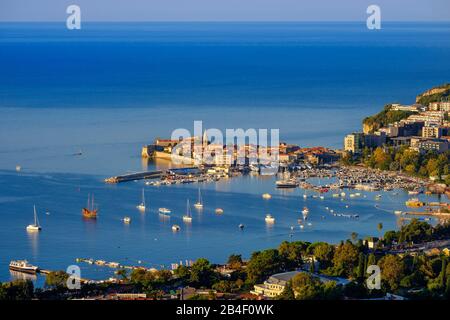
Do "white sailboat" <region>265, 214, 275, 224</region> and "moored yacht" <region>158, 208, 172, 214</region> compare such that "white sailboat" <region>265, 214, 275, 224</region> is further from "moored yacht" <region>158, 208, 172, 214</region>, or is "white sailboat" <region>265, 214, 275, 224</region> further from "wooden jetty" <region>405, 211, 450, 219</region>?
"wooden jetty" <region>405, 211, 450, 219</region>

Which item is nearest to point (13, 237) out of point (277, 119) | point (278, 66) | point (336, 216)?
point (336, 216)

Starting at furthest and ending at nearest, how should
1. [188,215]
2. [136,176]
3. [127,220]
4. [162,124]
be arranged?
[162,124] → [136,176] → [188,215] → [127,220]

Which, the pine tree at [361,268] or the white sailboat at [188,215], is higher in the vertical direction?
the white sailboat at [188,215]

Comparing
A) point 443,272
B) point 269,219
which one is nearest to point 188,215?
point 269,219

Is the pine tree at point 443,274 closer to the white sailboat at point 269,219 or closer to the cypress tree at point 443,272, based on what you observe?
the cypress tree at point 443,272

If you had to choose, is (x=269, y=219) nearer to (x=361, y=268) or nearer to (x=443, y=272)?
(x=361, y=268)

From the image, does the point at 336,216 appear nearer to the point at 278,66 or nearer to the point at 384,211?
Result: the point at 384,211

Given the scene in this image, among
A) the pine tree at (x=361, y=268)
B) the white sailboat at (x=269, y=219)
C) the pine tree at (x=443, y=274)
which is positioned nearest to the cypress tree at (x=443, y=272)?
the pine tree at (x=443, y=274)

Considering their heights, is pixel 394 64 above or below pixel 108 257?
above
